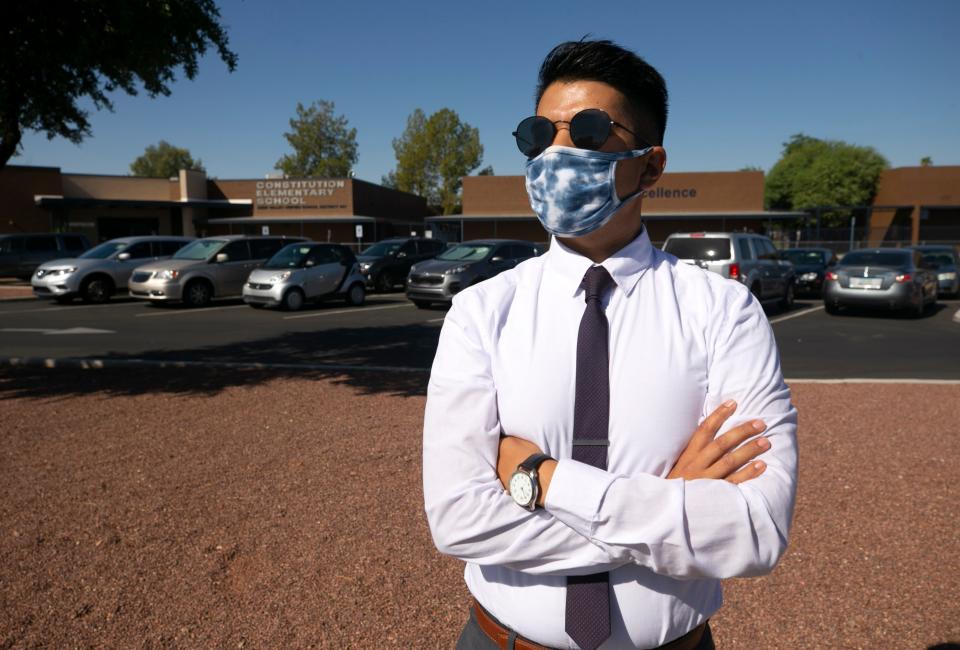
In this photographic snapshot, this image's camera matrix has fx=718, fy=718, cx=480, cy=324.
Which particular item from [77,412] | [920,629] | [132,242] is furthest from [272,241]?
[920,629]

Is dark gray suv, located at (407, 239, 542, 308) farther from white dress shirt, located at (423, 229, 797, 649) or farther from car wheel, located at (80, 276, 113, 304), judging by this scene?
white dress shirt, located at (423, 229, 797, 649)

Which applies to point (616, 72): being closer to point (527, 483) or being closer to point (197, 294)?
point (527, 483)

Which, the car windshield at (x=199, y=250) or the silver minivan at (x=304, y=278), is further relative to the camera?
the car windshield at (x=199, y=250)

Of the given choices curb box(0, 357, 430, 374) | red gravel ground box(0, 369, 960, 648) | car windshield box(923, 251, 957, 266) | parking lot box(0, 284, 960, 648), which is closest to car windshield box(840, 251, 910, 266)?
car windshield box(923, 251, 957, 266)

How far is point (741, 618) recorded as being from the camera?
137 inches

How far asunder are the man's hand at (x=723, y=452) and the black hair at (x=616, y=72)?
0.72 metres

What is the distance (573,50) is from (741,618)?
115 inches

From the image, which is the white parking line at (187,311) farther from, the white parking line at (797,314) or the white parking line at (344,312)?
the white parking line at (797,314)

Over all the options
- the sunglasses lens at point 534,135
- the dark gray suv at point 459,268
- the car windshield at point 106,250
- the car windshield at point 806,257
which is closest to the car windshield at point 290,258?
the dark gray suv at point 459,268

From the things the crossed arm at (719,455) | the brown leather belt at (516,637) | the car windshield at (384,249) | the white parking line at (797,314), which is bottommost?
the white parking line at (797,314)

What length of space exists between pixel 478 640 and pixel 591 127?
1.26m

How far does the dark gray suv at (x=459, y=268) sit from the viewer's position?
57.3 feet

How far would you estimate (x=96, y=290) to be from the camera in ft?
60.7

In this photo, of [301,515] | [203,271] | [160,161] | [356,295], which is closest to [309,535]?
[301,515]
